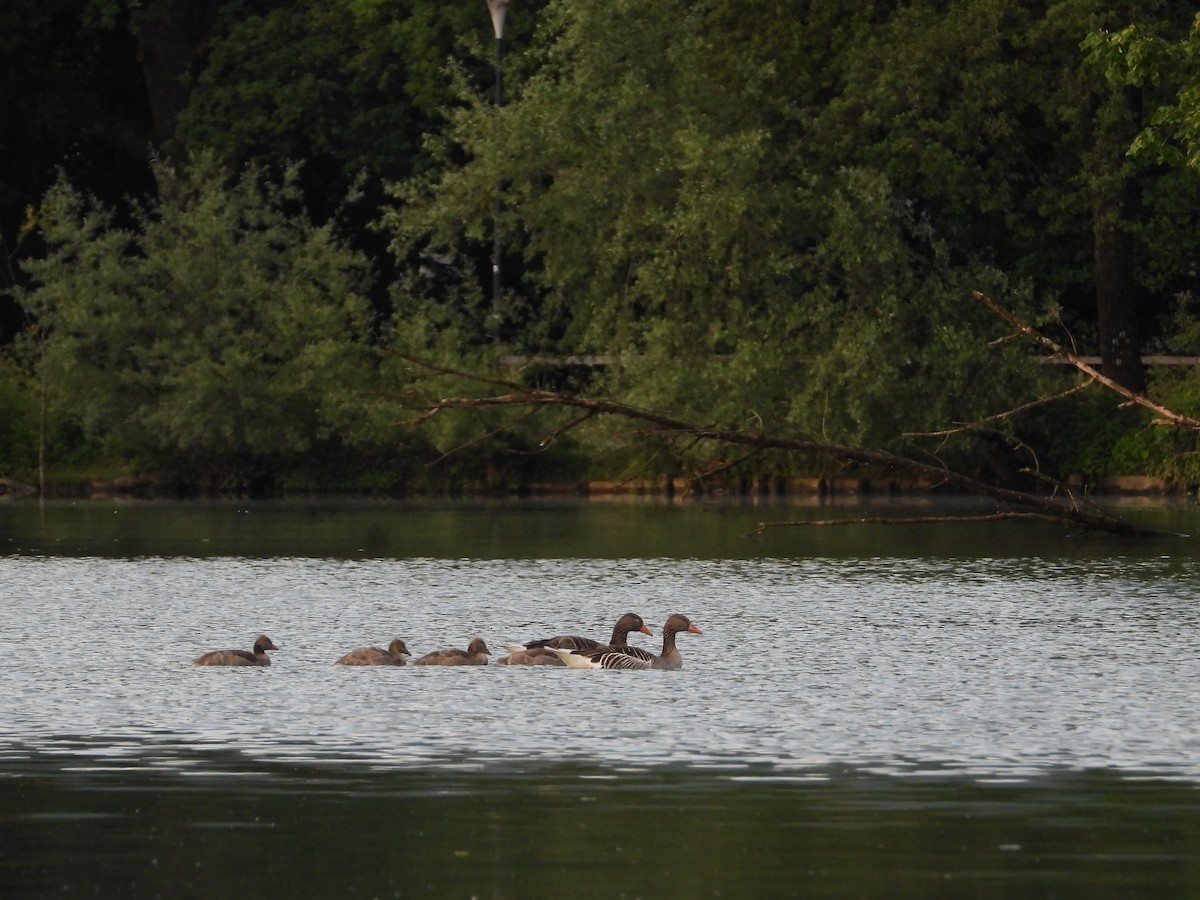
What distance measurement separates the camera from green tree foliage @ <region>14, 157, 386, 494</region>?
59906mm

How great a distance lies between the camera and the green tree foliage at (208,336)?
197 ft

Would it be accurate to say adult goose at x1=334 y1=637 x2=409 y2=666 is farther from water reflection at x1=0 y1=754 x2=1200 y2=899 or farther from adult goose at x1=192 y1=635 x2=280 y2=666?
water reflection at x1=0 y1=754 x2=1200 y2=899

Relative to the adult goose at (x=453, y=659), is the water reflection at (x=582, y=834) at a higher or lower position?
lower

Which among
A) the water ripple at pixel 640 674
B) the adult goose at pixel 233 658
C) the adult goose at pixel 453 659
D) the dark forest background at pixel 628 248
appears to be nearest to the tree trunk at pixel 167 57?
the dark forest background at pixel 628 248

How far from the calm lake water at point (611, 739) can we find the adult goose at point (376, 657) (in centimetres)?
27

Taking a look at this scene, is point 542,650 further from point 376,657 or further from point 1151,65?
point 1151,65

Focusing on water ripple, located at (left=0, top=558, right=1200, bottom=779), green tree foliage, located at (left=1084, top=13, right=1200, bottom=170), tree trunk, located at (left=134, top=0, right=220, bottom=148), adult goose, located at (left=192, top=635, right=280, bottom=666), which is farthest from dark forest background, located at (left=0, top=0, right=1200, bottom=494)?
adult goose, located at (left=192, top=635, right=280, bottom=666)

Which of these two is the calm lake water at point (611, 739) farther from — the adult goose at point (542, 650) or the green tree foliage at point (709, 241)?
the green tree foliage at point (709, 241)

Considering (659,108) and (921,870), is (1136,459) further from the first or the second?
(921,870)

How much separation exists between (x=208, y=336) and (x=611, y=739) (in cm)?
4410

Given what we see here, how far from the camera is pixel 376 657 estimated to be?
23.2m

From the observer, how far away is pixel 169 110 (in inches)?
2660

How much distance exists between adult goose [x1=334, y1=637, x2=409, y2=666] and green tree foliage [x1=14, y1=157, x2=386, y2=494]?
117 feet

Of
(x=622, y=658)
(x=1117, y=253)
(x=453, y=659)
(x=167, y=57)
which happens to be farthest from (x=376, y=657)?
(x=167, y=57)
